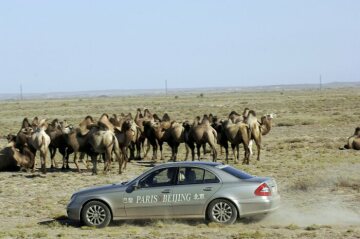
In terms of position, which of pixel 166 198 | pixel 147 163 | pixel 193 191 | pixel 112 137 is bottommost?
pixel 147 163

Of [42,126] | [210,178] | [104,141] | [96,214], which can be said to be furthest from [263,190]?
[42,126]

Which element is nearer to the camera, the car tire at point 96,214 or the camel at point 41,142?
the car tire at point 96,214

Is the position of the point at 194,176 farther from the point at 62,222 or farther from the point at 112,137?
the point at 112,137

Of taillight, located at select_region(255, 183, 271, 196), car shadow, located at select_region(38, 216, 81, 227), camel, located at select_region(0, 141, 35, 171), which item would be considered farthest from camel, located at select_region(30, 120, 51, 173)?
taillight, located at select_region(255, 183, 271, 196)

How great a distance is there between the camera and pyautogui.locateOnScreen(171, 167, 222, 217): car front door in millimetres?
13516

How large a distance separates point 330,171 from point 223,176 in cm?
901

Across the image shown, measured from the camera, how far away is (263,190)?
1336 cm

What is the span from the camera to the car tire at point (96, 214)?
45.4 feet

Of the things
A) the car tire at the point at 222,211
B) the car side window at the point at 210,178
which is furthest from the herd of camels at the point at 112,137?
the car tire at the point at 222,211

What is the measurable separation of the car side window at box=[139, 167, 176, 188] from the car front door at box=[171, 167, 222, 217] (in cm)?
15

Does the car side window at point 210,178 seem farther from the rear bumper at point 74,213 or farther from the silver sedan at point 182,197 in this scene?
the rear bumper at point 74,213

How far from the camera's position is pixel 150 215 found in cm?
1380

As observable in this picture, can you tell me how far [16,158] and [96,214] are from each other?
11.1 m

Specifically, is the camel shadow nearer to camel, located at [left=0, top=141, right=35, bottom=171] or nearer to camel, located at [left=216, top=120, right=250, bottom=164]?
camel, located at [left=216, top=120, right=250, bottom=164]
